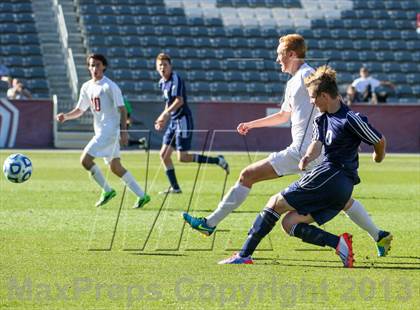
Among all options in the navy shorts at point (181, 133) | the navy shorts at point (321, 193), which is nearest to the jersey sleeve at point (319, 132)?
the navy shorts at point (321, 193)

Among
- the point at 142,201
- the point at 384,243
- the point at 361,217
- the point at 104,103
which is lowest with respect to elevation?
the point at 142,201

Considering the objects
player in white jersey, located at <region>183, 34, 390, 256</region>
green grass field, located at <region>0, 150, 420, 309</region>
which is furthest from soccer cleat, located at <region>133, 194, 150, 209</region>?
player in white jersey, located at <region>183, 34, 390, 256</region>

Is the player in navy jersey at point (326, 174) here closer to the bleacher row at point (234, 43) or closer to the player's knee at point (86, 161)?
the player's knee at point (86, 161)

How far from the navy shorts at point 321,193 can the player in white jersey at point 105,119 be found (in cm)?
599

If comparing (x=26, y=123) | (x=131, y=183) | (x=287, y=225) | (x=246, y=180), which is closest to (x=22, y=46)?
(x=26, y=123)

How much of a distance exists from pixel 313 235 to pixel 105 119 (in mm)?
6510

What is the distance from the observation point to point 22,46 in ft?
125

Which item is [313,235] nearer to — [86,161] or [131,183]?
[131,183]

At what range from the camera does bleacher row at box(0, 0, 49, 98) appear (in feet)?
120

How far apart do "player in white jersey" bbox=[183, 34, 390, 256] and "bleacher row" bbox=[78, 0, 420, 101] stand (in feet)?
87.3

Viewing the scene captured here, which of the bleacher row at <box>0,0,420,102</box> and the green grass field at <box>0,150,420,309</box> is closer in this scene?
the green grass field at <box>0,150,420,309</box>

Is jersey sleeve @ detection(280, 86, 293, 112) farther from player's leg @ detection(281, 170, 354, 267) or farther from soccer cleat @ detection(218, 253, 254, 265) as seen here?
soccer cleat @ detection(218, 253, 254, 265)

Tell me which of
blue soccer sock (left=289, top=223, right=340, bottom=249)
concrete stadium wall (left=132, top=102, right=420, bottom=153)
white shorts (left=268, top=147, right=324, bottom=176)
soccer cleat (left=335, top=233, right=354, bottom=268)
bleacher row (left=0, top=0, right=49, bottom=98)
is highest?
white shorts (left=268, top=147, right=324, bottom=176)

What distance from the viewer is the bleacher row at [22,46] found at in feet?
120
